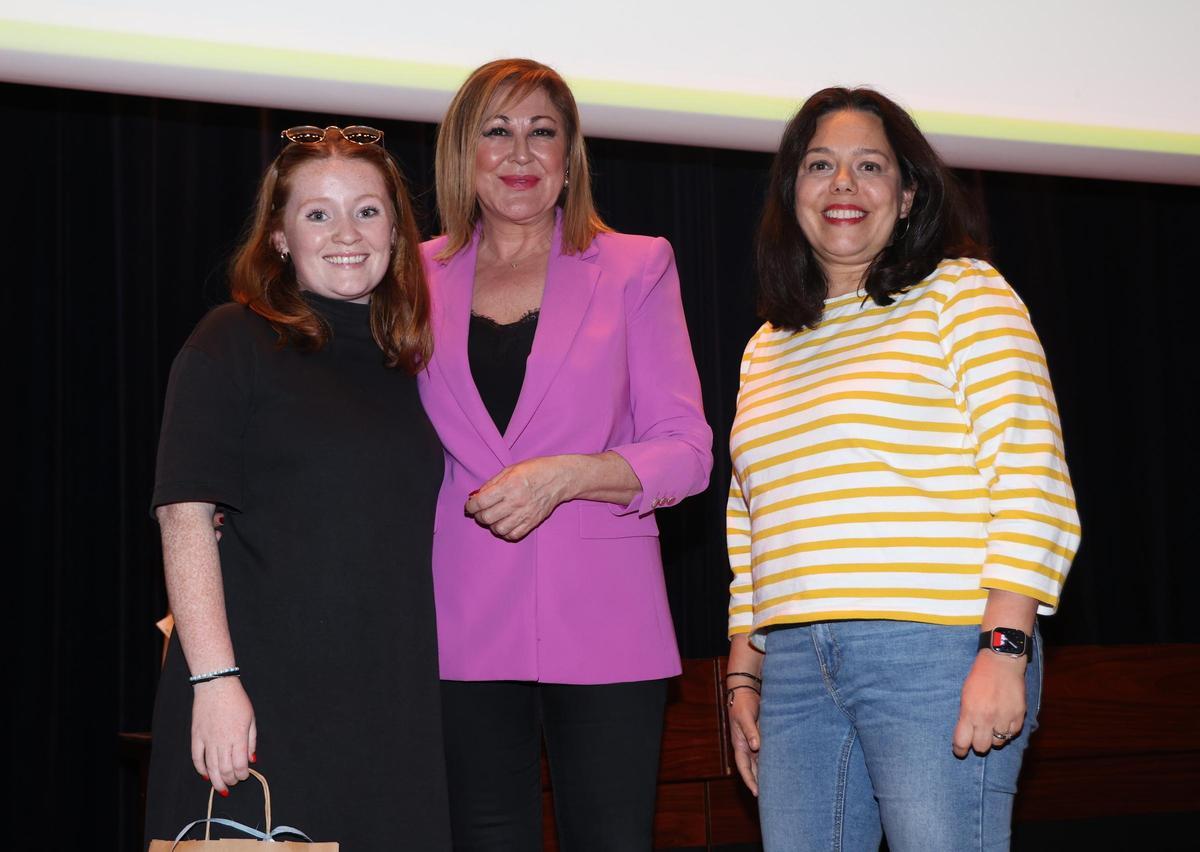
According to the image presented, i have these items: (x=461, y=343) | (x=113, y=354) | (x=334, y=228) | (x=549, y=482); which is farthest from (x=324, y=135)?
(x=113, y=354)

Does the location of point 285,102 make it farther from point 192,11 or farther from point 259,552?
point 259,552

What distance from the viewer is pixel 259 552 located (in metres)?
1.76

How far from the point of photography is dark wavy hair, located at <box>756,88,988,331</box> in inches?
77.5

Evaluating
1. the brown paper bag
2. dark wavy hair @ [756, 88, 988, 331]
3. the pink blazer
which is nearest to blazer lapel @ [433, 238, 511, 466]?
the pink blazer

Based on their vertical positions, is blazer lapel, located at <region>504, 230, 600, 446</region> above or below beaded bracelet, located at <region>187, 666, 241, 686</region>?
above

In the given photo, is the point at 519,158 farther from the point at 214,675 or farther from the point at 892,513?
the point at 214,675

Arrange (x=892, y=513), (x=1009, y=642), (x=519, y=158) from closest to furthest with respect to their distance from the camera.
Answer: (x=1009, y=642) → (x=892, y=513) → (x=519, y=158)

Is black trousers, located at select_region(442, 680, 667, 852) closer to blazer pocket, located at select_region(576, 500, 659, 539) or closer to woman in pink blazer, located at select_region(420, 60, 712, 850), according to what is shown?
woman in pink blazer, located at select_region(420, 60, 712, 850)

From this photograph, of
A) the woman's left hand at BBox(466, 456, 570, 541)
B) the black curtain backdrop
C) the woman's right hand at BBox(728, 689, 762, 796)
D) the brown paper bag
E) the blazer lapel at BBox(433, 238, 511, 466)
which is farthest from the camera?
the black curtain backdrop

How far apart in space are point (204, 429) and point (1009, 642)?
1.12 meters

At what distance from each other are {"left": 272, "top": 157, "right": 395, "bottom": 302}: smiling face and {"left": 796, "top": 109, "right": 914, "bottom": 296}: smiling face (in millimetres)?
708

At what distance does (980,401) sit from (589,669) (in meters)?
0.69

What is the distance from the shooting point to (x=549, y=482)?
6.12 feet

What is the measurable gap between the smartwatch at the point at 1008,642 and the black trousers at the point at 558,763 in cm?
53
